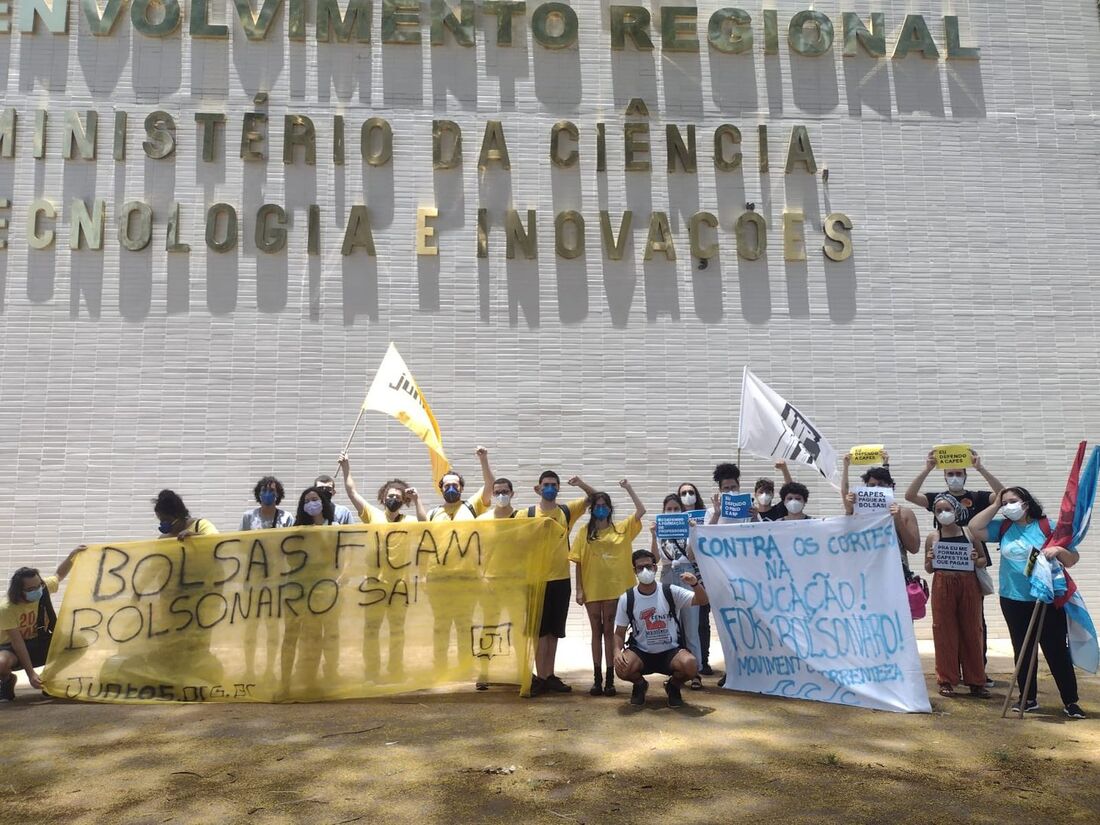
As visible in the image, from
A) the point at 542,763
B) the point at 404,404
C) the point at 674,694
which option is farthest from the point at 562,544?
the point at 542,763

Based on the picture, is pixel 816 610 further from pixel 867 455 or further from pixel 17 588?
pixel 17 588

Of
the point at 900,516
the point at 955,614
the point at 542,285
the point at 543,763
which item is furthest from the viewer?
the point at 542,285

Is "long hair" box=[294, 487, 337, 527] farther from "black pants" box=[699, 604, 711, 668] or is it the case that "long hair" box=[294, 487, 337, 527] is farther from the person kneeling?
"black pants" box=[699, 604, 711, 668]

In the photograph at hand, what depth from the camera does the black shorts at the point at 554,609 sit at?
778 cm

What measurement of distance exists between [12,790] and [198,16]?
30.2ft

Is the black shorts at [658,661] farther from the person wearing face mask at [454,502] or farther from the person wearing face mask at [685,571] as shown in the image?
the person wearing face mask at [454,502]

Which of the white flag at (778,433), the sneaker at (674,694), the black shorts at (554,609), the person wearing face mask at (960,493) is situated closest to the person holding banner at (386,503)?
the black shorts at (554,609)

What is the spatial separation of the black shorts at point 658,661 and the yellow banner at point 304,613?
97 cm

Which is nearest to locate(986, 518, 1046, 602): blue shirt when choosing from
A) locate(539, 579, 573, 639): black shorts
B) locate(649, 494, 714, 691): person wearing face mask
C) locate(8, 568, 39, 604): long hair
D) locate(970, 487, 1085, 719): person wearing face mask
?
locate(970, 487, 1085, 719): person wearing face mask

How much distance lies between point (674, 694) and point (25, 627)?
521 centimetres

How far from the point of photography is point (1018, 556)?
22.9ft

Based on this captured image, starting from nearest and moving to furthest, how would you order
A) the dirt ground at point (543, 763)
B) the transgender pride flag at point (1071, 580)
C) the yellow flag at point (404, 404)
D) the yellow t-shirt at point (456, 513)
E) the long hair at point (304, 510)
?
the dirt ground at point (543, 763) → the transgender pride flag at point (1071, 580) → the long hair at point (304, 510) → the yellow t-shirt at point (456, 513) → the yellow flag at point (404, 404)

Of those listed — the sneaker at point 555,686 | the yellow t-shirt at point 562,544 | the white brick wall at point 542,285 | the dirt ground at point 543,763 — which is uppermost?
the white brick wall at point 542,285

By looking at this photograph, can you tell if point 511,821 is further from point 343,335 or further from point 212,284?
point 212,284
